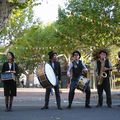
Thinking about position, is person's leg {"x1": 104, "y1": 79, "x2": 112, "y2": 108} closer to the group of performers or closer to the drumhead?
the group of performers

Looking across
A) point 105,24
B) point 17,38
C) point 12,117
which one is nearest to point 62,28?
point 105,24

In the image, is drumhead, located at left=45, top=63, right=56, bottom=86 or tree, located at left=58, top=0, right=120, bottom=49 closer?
drumhead, located at left=45, top=63, right=56, bottom=86

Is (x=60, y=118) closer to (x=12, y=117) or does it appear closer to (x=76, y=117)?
(x=76, y=117)

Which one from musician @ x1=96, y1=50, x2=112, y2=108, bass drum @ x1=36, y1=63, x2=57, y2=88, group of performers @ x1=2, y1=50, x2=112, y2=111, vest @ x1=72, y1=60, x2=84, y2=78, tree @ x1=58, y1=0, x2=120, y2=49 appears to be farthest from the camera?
tree @ x1=58, y1=0, x2=120, y2=49

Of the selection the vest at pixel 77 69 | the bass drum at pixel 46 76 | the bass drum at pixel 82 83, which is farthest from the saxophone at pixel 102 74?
the bass drum at pixel 46 76

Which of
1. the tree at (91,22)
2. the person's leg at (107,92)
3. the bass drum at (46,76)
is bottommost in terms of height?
the person's leg at (107,92)

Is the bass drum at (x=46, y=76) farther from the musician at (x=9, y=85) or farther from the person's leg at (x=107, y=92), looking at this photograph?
the person's leg at (x=107, y=92)

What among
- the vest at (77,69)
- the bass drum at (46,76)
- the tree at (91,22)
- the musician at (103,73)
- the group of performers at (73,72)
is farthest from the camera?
the tree at (91,22)

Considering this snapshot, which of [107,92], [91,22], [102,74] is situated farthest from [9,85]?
[91,22]

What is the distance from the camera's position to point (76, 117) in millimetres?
12359

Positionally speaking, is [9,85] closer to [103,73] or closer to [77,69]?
[77,69]

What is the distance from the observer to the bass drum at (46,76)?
1472 centimetres

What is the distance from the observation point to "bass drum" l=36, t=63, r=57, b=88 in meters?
14.7

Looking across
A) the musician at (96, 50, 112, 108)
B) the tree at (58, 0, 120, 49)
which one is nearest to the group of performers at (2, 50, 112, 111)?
the musician at (96, 50, 112, 108)
